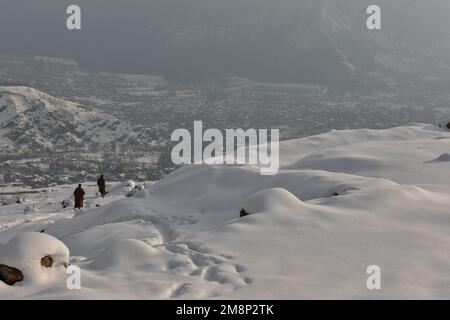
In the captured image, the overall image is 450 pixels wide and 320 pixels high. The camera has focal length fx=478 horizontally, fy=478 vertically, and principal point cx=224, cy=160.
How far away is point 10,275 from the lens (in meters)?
9.72

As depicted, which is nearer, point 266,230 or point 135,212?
point 266,230

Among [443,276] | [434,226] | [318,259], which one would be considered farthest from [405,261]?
[434,226]

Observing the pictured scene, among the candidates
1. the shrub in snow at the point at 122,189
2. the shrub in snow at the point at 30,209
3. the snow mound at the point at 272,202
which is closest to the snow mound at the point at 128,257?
the snow mound at the point at 272,202

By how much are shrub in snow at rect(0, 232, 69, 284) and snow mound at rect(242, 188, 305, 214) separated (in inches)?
216

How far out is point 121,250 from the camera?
11016 millimetres

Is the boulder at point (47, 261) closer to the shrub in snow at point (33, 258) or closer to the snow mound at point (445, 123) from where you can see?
the shrub in snow at point (33, 258)

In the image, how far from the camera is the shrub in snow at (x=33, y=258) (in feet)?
32.1

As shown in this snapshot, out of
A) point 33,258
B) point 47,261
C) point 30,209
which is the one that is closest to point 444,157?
point 47,261

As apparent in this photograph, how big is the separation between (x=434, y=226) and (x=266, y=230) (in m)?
4.33

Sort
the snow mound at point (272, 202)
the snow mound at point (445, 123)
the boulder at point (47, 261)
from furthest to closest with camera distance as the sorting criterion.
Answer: the snow mound at point (445, 123)
the snow mound at point (272, 202)
the boulder at point (47, 261)

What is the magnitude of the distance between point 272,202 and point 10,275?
697cm

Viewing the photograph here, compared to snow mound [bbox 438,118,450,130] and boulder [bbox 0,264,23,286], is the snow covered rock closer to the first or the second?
snow mound [bbox 438,118,450,130]

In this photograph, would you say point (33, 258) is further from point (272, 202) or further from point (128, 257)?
point (272, 202)
